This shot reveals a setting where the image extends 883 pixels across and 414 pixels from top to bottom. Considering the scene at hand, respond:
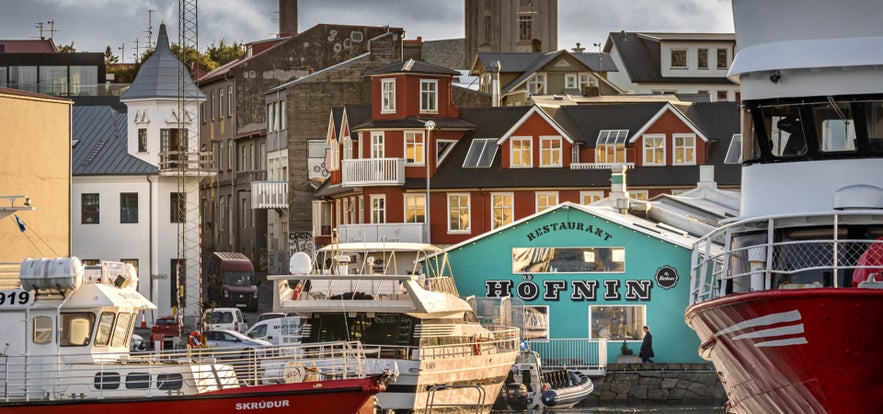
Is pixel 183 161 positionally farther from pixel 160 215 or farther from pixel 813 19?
pixel 813 19

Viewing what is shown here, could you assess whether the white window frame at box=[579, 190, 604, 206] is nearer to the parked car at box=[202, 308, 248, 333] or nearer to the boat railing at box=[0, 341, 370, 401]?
the parked car at box=[202, 308, 248, 333]

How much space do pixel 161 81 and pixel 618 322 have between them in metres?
27.5

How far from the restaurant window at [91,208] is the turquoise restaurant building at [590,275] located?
20.2 m

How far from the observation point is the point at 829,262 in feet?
76.7

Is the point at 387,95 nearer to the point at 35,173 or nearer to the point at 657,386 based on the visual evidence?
the point at 35,173

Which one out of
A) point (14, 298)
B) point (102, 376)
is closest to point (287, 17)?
point (14, 298)

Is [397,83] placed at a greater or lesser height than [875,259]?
greater

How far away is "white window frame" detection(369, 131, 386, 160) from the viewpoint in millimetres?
69375

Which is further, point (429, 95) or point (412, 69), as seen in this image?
point (429, 95)

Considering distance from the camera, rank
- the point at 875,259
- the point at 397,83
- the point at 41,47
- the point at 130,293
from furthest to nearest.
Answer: the point at 41,47
the point at 397,83
the point at 130,293
the point at 875,259

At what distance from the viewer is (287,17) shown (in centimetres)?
11012

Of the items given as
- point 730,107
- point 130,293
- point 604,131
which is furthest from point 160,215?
point 130,293

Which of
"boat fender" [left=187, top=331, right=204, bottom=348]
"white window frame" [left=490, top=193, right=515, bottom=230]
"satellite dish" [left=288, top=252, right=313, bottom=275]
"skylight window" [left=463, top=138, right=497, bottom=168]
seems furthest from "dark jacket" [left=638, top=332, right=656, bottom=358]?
"satellite dish" [left=288, top=252, right=313, bottom=275]

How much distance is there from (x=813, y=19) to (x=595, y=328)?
32943 millimetres
